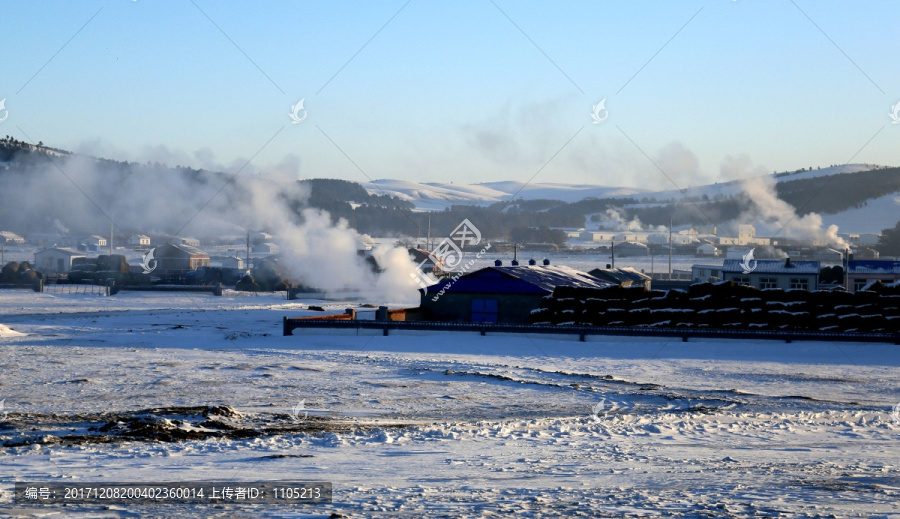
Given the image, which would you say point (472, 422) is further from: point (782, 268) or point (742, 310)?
point (782, 268)

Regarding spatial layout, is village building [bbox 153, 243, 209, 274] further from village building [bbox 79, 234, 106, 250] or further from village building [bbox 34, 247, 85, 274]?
village building [bbox 79, 234, 106, 250]

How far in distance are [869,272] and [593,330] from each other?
2726 centimetres

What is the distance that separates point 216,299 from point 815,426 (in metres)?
49.8

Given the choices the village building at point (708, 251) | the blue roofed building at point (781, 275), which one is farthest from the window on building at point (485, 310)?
the village building at point (708, 251)

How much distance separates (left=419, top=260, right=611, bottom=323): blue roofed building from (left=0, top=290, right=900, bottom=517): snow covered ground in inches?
286

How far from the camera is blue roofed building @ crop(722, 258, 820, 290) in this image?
52156mm

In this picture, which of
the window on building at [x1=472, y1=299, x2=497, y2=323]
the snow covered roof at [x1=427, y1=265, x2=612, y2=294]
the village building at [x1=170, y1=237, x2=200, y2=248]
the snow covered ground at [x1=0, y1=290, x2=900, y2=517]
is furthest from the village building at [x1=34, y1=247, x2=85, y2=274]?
the window on building at [x1=472, y1=299, x2=497, y2=323]

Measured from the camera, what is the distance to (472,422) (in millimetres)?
18781

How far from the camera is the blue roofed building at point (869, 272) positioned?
172 ft

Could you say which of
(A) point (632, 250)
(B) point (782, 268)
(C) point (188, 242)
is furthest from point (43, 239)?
(B) point (782, 268)

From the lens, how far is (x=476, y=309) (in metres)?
41.9

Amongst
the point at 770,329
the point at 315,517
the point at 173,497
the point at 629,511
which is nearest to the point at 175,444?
the point at 173,497

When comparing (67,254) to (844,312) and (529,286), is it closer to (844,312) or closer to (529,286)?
(529,286)

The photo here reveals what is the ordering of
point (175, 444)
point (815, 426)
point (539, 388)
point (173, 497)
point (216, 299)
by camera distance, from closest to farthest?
1. point (173, 497)
2. point (175, 444)
3. point (815, 426)
4. point (539, 388)
5. point (216, 299)
